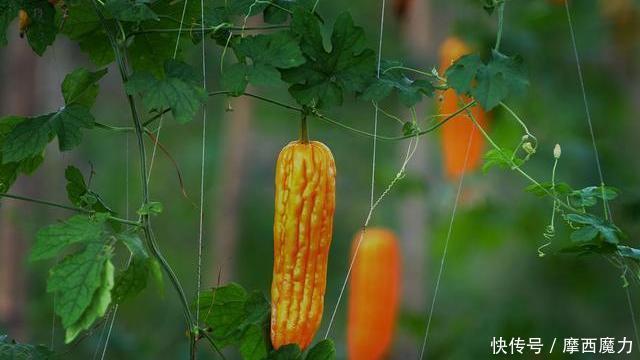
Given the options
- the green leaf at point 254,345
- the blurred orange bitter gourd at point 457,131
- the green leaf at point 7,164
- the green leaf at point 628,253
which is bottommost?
the green leaf at point 254,345

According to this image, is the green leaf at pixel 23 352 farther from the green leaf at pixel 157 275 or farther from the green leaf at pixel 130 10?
the green leaf at pixel 130 10

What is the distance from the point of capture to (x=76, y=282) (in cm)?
153

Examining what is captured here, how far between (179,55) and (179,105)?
0.28m

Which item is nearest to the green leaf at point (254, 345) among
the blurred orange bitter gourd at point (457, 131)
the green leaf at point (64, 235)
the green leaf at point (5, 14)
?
the green leaf at point (64, 235)

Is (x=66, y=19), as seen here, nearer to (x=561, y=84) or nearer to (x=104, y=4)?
(x=104, y=4)

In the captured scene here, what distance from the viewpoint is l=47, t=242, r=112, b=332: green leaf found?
4.96 feet

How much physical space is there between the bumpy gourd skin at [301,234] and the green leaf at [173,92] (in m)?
0.19

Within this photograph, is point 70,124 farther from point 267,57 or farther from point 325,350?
point 325,350

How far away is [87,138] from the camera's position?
724 cm

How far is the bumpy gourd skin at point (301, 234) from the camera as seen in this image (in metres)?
1.75

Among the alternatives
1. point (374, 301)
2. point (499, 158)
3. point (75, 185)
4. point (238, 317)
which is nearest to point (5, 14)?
point (75, 185)

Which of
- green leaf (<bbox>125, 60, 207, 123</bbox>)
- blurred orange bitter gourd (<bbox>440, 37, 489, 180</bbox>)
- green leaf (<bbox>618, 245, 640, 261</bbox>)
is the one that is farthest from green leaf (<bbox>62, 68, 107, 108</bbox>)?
blurred orange bitter gourd (<bbox>440, 37, 489, 180</bbox>)

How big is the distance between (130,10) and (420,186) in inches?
97.7

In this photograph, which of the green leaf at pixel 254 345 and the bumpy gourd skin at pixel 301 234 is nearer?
the bumpy gourd skin at pixel 301 234
